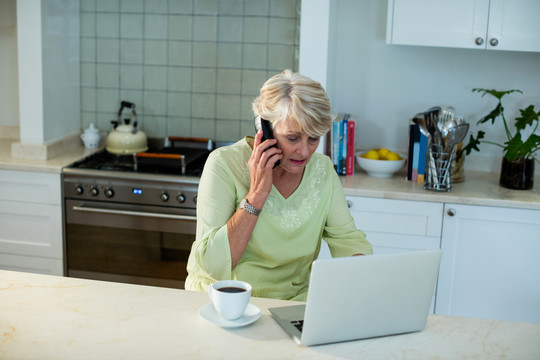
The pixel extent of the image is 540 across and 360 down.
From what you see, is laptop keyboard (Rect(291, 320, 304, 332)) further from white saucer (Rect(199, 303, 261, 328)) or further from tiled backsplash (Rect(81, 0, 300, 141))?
tiled backsplash (Rect(81, 0, 300, 141))

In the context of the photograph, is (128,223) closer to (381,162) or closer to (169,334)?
(381,162)

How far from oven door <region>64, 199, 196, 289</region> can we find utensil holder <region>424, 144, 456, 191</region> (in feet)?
3.80

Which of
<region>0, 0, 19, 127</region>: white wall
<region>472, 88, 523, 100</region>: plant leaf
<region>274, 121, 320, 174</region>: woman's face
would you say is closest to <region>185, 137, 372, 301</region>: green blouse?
<region>274, 121, 320, 174</region>: woman's face

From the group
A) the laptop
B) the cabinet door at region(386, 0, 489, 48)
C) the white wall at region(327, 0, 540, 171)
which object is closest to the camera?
the laptop

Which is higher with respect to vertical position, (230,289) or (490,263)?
(230,289)

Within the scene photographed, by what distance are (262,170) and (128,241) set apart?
1567 millimetres

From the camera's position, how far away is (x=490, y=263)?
3000 millimetres

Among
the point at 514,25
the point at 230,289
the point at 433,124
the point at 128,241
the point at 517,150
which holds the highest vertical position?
the point at 514,25

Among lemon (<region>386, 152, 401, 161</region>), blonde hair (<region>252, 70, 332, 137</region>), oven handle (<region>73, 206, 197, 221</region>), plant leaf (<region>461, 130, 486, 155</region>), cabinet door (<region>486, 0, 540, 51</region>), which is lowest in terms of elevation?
oven handle (<region>73, 206, 197, 221</region>)

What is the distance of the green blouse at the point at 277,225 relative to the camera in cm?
196

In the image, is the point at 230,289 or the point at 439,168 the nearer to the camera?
the point at 230,289

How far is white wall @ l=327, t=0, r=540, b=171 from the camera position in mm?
3414

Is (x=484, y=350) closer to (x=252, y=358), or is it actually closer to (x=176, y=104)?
(x=252, y=358)

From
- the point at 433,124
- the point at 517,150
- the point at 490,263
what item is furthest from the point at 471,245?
the point at 433,124
